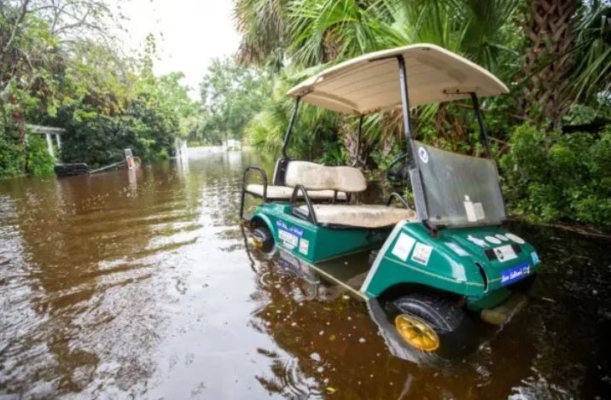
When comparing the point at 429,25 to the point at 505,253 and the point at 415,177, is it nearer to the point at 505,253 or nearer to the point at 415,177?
the point at 415,177

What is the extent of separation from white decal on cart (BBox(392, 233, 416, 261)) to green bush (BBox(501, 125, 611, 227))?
292cm

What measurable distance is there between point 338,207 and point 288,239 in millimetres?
614

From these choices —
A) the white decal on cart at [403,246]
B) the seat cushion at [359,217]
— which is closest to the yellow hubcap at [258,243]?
the seat cushion at [359,217]

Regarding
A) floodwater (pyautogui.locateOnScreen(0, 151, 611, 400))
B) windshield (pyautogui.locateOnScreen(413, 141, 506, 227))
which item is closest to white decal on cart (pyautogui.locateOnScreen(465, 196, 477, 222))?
windshield (pyautogui.locateOnScreen(413, 141, 506, 227))

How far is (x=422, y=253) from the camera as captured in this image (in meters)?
2.11

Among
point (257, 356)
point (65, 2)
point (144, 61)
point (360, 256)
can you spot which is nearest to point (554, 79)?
point (360, 256)

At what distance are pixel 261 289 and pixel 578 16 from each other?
16.8ft

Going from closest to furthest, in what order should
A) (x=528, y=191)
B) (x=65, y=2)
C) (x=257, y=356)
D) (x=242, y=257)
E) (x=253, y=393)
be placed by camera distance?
(x=253, y=393) < (x=257, y=356) < (x=242, y=257) < (x=528, y=191) < (x=65, y=2)

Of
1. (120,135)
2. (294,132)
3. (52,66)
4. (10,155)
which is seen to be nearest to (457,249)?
(294,132)

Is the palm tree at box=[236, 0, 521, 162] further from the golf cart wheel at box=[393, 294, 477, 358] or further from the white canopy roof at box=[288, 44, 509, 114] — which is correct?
the golf cart wheel at box=[393, 294, 477, 358]

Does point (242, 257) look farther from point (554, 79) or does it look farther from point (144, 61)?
point (144, 61)

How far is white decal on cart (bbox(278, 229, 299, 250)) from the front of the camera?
3352 mm

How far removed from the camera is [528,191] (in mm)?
4695

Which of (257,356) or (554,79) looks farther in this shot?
(554,79)
